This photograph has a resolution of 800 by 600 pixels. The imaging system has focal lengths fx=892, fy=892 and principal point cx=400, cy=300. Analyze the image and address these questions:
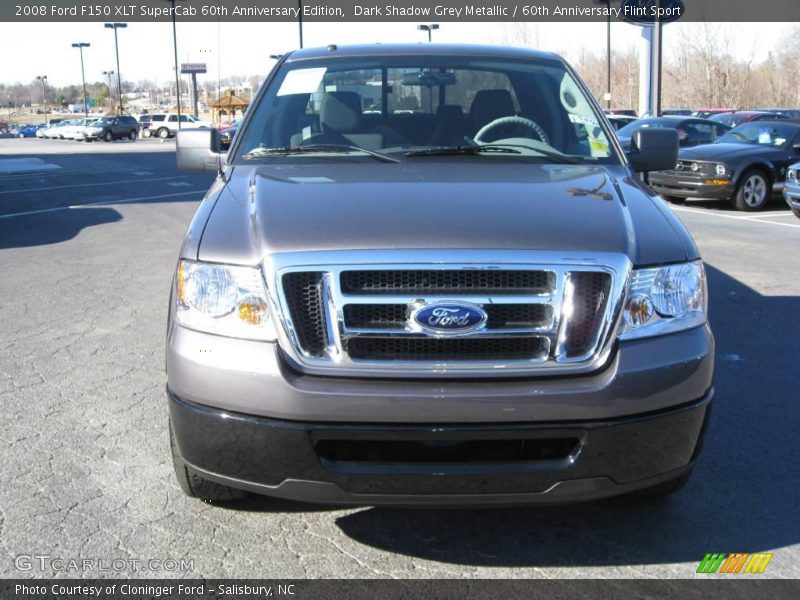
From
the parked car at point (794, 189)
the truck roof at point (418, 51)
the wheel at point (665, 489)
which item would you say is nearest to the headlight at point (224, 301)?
the wheel at point (665, 489)

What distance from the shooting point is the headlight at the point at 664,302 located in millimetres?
2920

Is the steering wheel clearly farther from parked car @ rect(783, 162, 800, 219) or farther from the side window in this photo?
the side window

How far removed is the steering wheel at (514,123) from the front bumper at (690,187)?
434 inches

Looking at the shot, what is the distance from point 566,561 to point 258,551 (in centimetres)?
111

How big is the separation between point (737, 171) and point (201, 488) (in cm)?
1347

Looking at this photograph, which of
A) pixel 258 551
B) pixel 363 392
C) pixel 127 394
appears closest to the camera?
pixel 363 392

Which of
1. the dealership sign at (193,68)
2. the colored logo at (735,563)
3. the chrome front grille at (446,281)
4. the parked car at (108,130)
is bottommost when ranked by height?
the colored logo at (735,563)

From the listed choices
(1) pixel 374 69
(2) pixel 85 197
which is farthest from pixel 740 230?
(2) pixel 85 197

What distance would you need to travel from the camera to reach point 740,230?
482 inches

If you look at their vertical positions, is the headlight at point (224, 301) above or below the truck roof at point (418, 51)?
below

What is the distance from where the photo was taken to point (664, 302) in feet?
9.84

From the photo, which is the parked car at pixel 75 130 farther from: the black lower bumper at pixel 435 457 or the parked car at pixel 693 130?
the black lower bumper at pixel 435 457

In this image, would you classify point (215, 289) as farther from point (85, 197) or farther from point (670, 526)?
point (85, 197)

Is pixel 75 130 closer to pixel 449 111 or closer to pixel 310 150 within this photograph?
pixel 449 111
